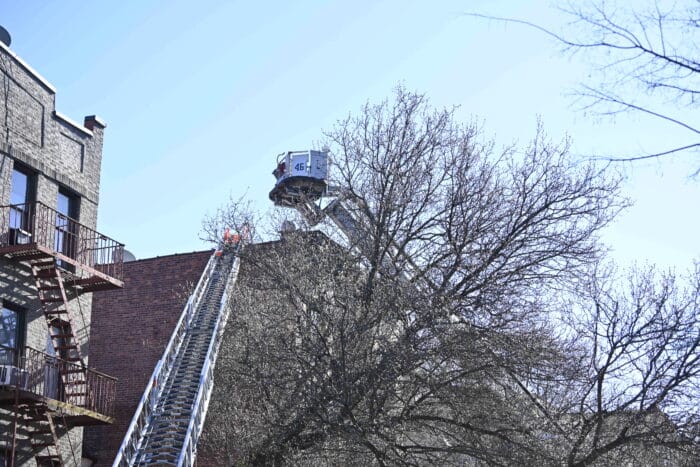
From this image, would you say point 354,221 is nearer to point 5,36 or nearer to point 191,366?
point 191,366

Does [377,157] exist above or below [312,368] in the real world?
above

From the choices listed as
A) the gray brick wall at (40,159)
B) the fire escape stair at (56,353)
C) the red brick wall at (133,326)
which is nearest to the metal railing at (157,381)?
the red brick wall at (133,326)

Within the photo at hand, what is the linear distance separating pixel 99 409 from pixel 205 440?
265cm

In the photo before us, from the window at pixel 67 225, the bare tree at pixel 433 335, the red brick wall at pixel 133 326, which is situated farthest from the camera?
the red brick wall at pixel 133 326

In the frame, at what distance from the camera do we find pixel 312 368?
1680cm

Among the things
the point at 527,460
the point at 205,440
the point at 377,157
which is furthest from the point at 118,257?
the point at 527,460

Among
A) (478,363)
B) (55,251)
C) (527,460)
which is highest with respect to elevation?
(55,251)

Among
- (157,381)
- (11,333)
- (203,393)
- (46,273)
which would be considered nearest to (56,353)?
(11,333)

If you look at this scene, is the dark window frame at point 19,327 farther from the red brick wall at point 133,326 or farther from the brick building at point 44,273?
the red brick wall at point 133,326

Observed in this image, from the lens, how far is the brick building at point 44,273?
69.1 ft

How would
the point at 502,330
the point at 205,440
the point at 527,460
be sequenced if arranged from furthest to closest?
the point at 205,440
the point at 502,330
the point at 527,460

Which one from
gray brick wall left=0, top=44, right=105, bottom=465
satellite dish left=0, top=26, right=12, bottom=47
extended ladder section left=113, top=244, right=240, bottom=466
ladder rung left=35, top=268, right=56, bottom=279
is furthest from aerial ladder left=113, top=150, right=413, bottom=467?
satellite dish left=0, top=26, right=12, bottom=47

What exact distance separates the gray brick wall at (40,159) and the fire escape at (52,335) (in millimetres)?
211

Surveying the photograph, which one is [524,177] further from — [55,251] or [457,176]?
[55,251]
